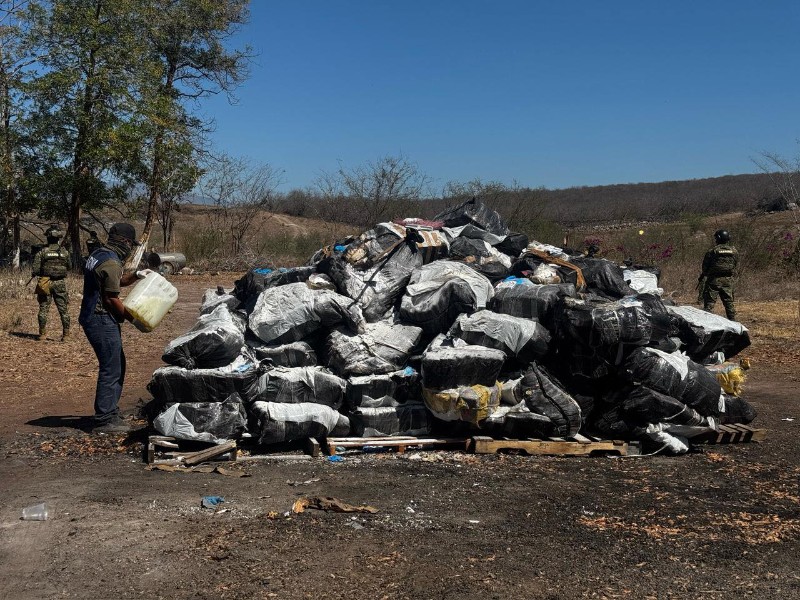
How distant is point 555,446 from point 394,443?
1.17 m

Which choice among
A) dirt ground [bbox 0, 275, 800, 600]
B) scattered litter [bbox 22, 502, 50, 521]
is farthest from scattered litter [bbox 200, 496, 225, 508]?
scattered litter [bbox 22, 502, 50, 521]

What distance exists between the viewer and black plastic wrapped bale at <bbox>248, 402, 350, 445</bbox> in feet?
18.0

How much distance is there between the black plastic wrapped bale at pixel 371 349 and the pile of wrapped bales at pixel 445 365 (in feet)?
0.04

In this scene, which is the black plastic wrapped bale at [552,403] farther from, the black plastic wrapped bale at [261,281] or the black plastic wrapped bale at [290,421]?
the black plastic wrapped bale at [261,281]

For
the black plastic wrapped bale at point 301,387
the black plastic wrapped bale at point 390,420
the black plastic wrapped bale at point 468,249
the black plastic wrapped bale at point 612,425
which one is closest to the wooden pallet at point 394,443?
the black plastic wrapped bale at point 390,420

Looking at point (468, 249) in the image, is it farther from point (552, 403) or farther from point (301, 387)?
point (301, 387)

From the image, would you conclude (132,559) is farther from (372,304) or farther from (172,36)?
(172,36)

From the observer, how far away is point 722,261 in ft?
38.9

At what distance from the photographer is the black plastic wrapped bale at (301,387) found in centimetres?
564

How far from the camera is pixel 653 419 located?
5672 mm

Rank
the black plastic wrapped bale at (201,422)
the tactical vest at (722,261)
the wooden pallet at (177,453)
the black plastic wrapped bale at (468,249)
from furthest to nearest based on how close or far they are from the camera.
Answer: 1. the tactical vest at (722,261)
2. the black plastic wrapped bale at (468,249)
3. the black plastic wrapped bale at (201,422)
4. the wooden pallet at (177,453)

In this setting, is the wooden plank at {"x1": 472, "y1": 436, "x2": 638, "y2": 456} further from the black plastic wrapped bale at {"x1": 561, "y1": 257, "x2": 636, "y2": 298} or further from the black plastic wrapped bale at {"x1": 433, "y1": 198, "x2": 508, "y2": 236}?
the black plastic wrapped bale at {"x1": 433, "y1": 198, "x2": 508, "y2": 236}

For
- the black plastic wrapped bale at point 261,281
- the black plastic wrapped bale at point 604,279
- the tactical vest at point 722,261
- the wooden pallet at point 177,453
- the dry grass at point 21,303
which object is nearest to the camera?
the wooden pallet at point 177,453

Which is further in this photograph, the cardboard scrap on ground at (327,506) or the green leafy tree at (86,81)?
the green leafy tree at (86,81)
